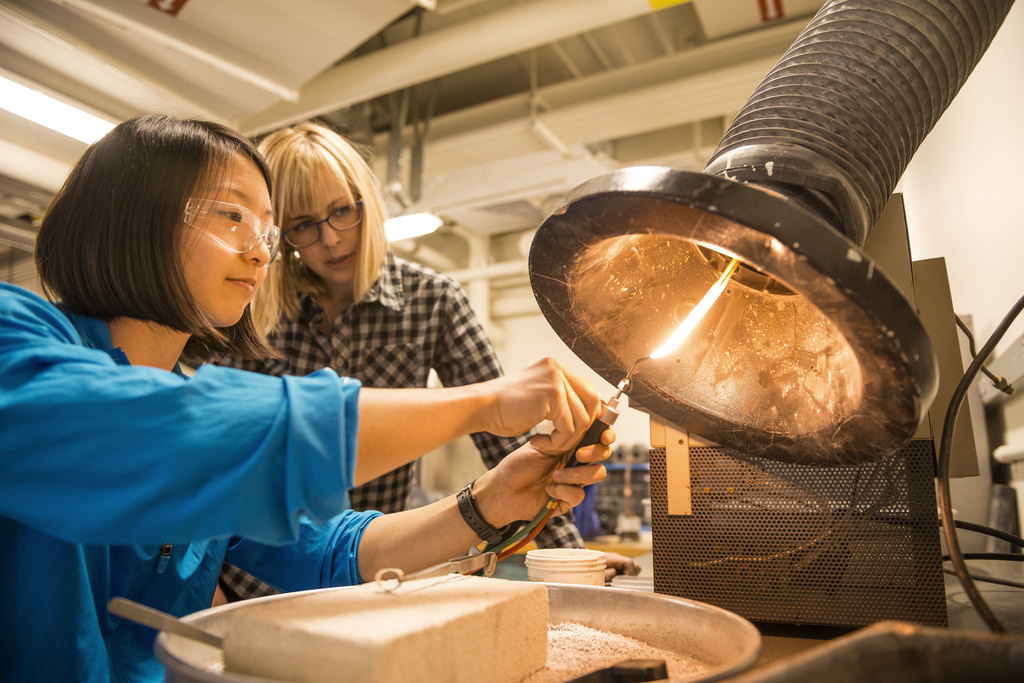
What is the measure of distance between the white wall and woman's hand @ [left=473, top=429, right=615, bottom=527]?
1.24 metres

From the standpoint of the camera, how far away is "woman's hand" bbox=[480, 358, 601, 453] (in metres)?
0.72

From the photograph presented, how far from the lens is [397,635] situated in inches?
18.2

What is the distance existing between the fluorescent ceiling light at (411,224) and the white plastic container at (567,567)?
3.08m

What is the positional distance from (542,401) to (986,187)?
66.7 inches

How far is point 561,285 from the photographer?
0.73 m

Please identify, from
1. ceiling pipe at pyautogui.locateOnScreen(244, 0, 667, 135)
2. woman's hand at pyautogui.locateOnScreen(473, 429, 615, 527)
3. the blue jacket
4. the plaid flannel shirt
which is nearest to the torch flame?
woman's hand at pyautogui.locateOnScreen(473, 429, 615, 527)

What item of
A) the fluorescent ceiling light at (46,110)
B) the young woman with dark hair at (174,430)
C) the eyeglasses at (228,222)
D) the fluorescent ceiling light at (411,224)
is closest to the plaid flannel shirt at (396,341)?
the young woman with dark hair at (174,430)

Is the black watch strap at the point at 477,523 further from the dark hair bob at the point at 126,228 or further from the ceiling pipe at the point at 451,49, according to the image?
the ceiling pipe at the point at 451,49

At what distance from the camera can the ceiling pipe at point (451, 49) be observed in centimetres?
279

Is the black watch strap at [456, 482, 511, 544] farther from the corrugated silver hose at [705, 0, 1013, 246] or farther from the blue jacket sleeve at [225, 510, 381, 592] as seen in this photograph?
the corrugated silver hose at [705, 0, 1013, 246]

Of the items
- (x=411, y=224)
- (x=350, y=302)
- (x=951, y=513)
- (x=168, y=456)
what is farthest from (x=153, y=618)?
(x=411, y=224)

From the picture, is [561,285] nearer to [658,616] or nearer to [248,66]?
[658,616]

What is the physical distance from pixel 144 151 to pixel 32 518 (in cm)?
53

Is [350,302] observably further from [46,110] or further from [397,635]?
[46,110]
